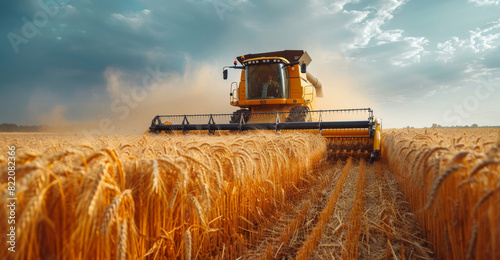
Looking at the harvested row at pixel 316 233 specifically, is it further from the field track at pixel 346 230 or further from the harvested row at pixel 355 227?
the harvested row at pixel 355 227

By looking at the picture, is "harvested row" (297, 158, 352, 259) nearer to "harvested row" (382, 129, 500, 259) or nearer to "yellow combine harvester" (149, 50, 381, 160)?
"harvested row" (382, 129, 500, 259)

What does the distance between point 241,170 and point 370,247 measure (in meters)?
1.52

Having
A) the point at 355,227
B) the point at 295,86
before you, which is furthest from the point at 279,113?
the point at 355,227

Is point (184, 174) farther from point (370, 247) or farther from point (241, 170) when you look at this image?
point (370, 247)

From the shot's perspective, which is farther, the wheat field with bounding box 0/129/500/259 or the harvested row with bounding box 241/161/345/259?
the harvested row with bounding box 241/161/345/259

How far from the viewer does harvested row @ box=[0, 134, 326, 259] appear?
1119mm

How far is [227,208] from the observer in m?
2.42

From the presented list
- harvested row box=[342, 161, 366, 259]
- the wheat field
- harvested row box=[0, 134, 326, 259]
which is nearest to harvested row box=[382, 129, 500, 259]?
the wheat field

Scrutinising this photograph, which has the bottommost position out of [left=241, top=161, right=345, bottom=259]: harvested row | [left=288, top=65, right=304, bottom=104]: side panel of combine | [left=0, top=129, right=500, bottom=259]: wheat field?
[left=241, top=161, right=345, bottom=259]: harvested row

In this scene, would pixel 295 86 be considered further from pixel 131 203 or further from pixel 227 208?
pixel 131 203

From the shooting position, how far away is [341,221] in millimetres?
3158

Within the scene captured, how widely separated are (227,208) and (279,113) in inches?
289

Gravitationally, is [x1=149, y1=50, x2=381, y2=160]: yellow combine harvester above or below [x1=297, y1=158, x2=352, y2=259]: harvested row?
above

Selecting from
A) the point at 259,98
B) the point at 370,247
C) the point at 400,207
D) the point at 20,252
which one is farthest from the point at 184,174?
the point at 259,98
